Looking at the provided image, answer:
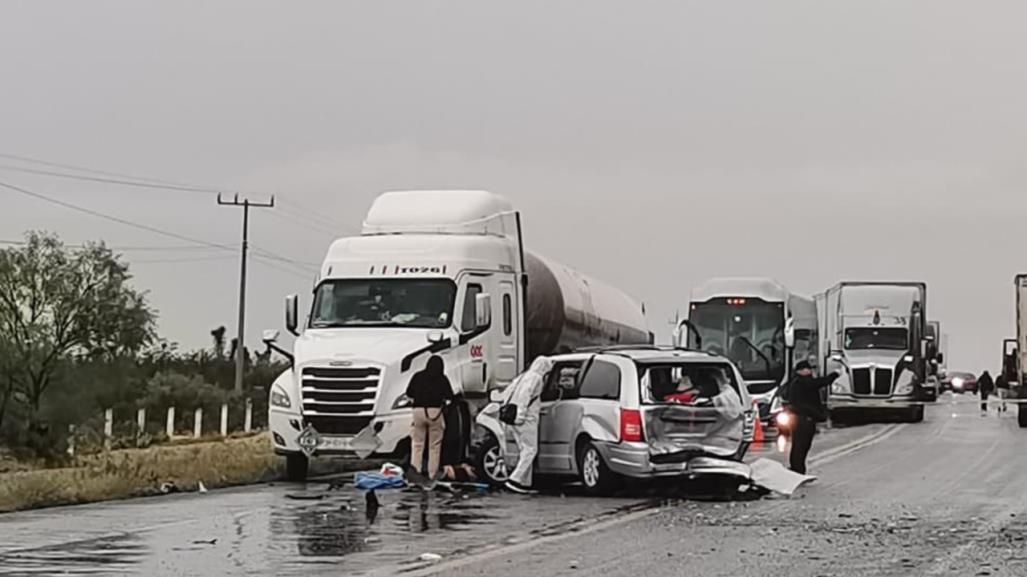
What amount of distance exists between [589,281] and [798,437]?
31.5ft

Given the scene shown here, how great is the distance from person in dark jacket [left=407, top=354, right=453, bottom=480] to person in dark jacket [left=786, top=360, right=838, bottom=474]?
16.3 feet

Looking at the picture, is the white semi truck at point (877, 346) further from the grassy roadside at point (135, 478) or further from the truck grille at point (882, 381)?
the grassy roadside at point (135, 478)

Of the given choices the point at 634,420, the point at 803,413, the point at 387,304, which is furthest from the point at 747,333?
the point at 634,420

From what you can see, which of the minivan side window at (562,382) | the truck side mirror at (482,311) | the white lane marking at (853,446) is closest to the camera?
the minivan side window at (562,382)

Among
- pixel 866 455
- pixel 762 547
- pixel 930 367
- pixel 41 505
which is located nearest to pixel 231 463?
pixel 41 505

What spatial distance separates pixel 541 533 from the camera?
1688 centimetres

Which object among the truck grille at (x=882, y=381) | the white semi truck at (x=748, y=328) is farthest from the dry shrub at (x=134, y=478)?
the truck grille at (x=882, y=381)

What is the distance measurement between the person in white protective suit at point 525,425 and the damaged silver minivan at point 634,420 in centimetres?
27

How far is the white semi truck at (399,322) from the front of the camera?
77.8 feet

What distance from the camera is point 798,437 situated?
2450 cm

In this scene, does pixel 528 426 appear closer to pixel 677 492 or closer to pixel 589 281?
pixel 677 492

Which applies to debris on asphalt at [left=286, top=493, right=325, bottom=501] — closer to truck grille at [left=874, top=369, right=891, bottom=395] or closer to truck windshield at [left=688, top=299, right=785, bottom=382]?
truck windshield at [left=688, top=299, right=785, bottom=382]

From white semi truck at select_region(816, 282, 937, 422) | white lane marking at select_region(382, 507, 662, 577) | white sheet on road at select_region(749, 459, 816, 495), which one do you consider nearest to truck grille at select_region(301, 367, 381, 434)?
white sheet on road at select_region(749, 459, 816, 495)

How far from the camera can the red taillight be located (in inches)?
837
